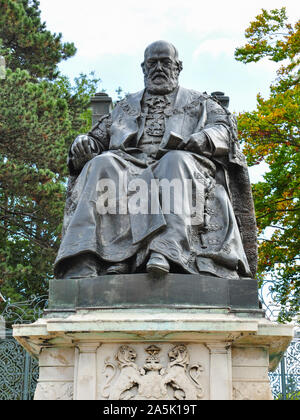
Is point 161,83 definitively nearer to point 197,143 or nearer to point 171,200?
point 197,143

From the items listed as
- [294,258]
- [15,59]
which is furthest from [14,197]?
[294,258]

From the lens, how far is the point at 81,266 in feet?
16.2

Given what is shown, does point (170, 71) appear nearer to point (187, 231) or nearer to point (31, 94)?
point (187, 231)

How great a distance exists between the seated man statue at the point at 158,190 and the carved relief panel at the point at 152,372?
543 millimetres

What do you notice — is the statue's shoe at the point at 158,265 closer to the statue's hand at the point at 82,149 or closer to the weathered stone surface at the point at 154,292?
the weathered stone surface at the point at 154,292

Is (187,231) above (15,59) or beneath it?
beneath

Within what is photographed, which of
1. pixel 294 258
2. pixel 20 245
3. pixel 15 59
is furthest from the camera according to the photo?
pixel 15 59

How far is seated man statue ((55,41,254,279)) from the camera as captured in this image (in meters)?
4.91

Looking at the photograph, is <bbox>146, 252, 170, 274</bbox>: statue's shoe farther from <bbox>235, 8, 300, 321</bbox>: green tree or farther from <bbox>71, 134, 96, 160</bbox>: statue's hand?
<bbox>235, 8, 300, 321</bbox>: green tree

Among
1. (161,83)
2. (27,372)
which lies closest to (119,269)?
Answer: (161,83)

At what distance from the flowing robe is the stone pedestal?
260 mm

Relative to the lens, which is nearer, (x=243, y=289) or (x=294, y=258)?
(x=243, y=289)

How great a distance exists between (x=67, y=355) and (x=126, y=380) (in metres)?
0.51
